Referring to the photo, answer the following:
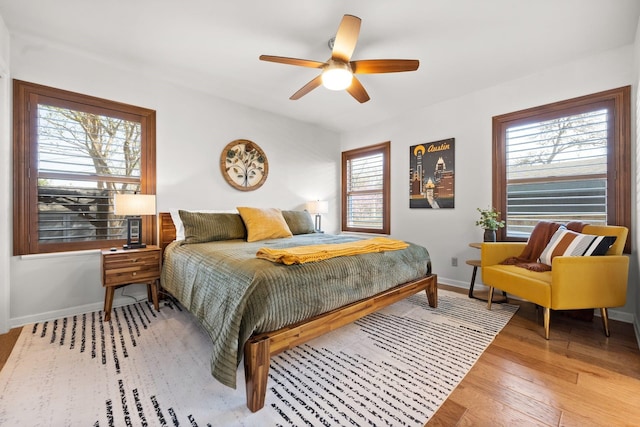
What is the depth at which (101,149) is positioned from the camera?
281cm

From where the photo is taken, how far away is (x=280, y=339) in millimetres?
1509

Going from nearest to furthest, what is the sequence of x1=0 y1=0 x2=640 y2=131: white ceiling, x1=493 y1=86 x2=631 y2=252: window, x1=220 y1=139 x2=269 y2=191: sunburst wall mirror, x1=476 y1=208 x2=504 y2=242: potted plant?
x1=0 y1=0 x2=640 y2=131: white ceiling → x1=493 y1=86 x2=631 y2=252: window → x1=476 y1=208 x2=504 y2=242: potted plant → x1=220 y1=139 x2=269 y2=191: sunburst wall mirror

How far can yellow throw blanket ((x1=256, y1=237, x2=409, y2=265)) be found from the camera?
1722 millimetres

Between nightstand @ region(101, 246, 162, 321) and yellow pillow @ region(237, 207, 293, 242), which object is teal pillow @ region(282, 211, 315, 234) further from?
nightstand @ region(101, 246, 162, 321)

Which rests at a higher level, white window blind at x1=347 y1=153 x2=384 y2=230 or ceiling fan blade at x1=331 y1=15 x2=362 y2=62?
ceiling fan blade at x1=331 y1=15 x2=362 y2=62

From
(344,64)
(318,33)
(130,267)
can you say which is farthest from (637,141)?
(130,267)

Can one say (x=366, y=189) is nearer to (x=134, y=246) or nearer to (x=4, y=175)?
(x=134, y=246)

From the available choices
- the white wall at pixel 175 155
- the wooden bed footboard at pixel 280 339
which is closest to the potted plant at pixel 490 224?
the wooden bed footboard at pixel 280 339

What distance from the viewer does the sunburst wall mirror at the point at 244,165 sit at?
3701mm

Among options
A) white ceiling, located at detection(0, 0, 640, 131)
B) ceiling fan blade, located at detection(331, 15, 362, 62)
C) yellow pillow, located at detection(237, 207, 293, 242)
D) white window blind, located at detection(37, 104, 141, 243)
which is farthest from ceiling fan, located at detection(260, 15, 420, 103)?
white window blind, located at detection(37, 104, 141, 243)

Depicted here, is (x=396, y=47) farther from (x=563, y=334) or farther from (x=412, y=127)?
(x=563, y=334)

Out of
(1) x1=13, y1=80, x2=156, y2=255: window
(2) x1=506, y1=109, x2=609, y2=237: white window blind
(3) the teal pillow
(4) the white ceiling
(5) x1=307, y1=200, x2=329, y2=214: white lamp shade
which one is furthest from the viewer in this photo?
(5) x1=307, y1=200, x2=329, y2=214: white lamp shade

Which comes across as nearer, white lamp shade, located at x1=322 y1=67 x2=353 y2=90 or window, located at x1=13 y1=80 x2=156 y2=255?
white lamp shade, located at x1=322 y1=67 x2=353 y2=90

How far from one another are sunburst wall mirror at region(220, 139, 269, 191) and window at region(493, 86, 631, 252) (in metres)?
3.12
